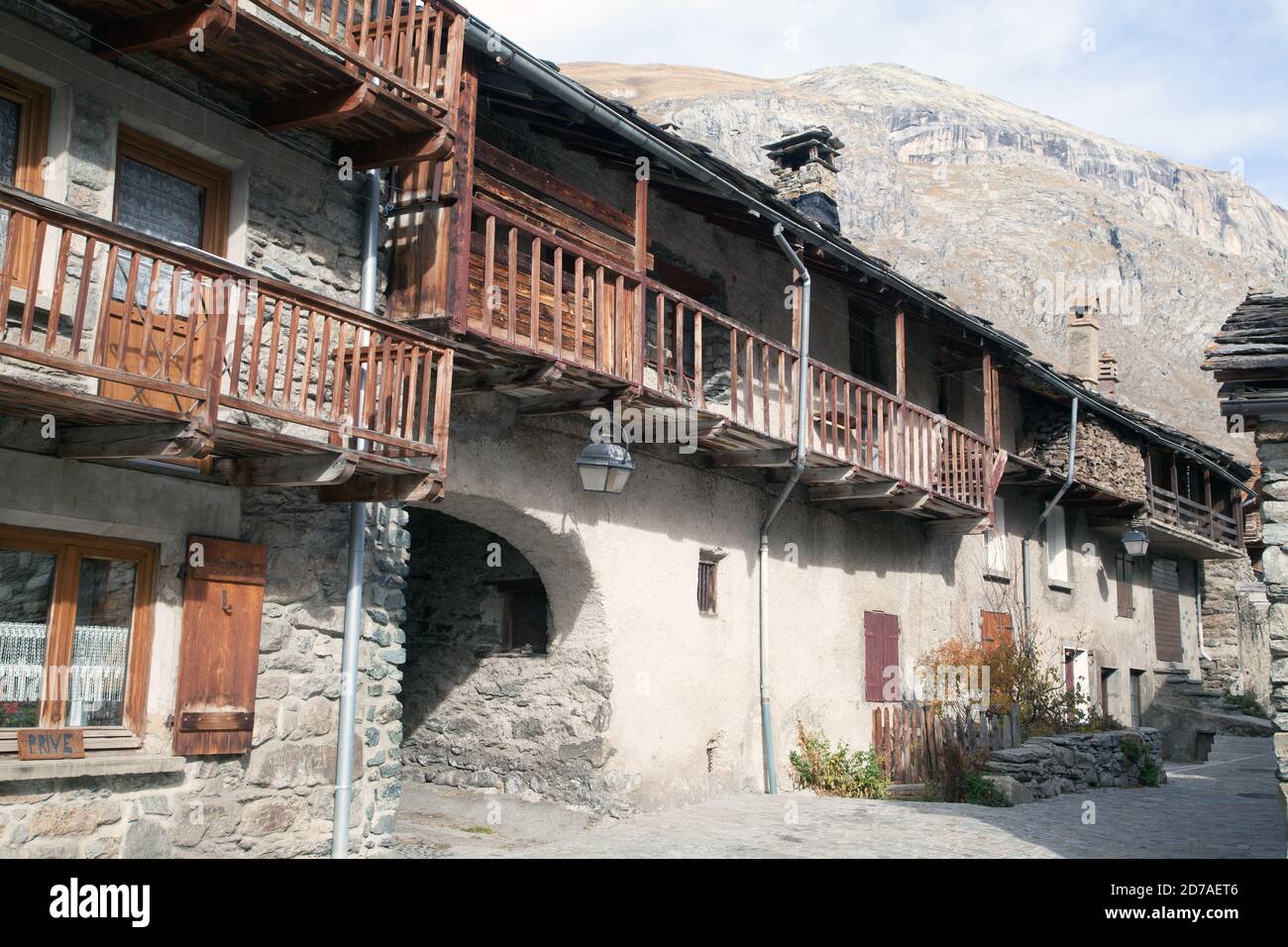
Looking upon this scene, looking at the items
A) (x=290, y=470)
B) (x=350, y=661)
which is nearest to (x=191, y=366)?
(x=290, y=470)

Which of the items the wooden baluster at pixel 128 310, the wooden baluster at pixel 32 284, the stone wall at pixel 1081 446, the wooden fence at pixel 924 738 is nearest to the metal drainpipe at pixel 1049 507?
the stone wall at pixel 1081 446

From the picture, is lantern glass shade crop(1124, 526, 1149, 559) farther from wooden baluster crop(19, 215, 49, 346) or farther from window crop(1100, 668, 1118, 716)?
wooden baluster crop(19, 215, 49, 346)

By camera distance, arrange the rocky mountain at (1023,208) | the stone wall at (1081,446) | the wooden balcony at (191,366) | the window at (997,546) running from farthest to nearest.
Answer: the rocky mountain at (1023,208) → the stone wall at (1081,446) → the window at (997,546) → the wooden balcony at (191,366)

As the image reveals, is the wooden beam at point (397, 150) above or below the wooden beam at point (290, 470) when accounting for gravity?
above

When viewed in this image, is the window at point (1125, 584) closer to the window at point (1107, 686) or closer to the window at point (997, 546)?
the window at point (1107, 686)

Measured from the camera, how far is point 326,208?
8.52 metres

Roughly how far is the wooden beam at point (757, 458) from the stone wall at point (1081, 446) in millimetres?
8273

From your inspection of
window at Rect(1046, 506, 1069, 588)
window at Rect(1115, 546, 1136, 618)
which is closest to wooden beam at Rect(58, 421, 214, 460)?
window at Rect(1046, 506, 1069, 588)

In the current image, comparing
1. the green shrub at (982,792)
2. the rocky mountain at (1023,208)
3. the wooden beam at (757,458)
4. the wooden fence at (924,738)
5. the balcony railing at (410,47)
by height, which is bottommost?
the green shrub at (982,792)

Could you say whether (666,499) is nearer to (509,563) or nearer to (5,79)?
(509,563)

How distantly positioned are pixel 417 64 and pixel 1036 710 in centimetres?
1167

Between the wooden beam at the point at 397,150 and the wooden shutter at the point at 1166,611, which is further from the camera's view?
the wooden shutter at the point at 1166,611

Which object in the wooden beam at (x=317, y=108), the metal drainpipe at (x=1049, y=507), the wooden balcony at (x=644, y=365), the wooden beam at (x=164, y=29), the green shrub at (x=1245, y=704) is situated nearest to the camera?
the wooden beam at (x=164, y=29)

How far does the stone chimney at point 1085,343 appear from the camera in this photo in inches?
960
